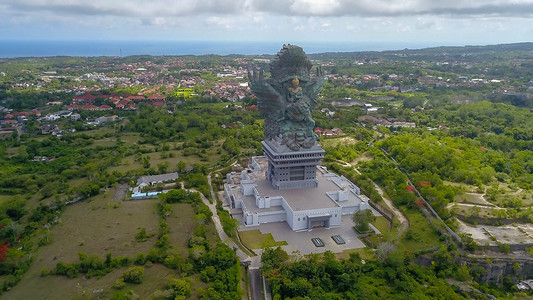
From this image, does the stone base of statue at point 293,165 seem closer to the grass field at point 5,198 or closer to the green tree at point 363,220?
the green tree at point 363,220

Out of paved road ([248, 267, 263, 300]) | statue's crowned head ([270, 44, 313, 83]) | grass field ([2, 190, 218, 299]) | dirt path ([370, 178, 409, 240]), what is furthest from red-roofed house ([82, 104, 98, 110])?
paved road ([248, 267, 263, 300])

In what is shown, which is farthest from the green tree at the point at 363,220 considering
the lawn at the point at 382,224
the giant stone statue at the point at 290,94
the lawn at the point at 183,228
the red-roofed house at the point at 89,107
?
the red-roofed house at the point at 89,107

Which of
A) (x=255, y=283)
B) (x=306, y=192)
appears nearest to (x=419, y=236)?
(x=306, y=192)

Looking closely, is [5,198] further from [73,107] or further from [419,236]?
[73,107]

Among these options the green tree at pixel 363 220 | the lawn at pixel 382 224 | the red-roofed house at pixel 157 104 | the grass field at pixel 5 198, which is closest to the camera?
the green tree at pixel 363 220

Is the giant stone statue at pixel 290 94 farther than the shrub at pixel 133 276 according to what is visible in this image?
Yes

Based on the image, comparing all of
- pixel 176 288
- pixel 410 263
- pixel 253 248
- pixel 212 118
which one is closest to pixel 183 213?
pixel 253 248
